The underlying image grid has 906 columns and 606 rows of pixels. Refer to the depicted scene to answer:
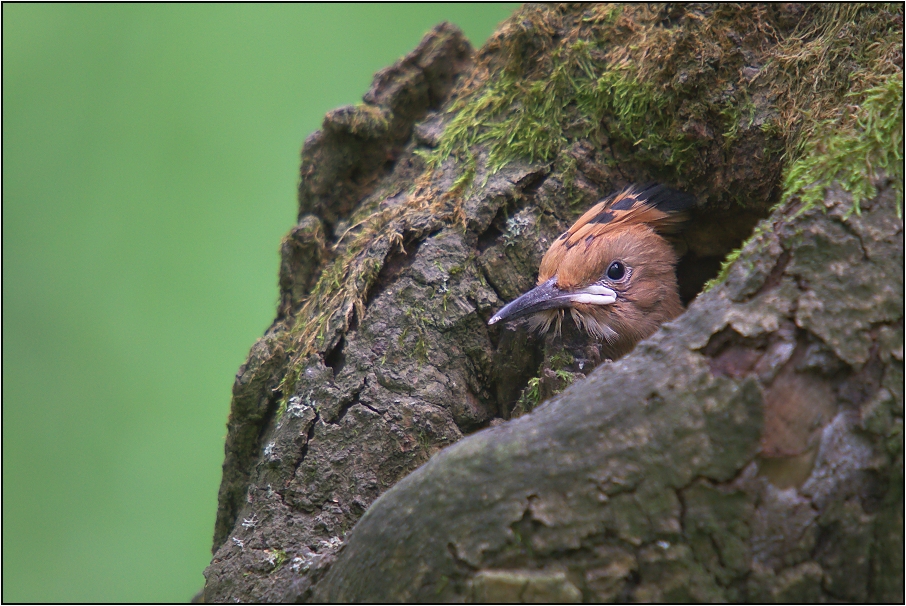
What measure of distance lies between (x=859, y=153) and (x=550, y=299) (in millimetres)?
1227

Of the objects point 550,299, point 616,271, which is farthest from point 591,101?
point 550,299

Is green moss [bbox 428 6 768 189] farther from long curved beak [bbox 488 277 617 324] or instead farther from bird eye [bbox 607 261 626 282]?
long curved beak [bbox 488 277 617 324]

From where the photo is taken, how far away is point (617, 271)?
2.99 m

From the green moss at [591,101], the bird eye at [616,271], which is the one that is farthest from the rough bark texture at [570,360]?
the bird eye at [616,271]

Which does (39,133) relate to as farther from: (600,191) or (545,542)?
(545,542)

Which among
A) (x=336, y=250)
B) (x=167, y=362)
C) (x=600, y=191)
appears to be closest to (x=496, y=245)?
(x=600, y=191)

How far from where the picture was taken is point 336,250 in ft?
10.1

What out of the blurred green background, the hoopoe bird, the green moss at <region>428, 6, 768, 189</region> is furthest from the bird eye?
the blurred green background

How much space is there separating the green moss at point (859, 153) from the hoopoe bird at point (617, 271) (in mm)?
961

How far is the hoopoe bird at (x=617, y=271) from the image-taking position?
2795mm

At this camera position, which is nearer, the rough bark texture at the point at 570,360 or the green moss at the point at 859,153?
the rough bark texture at the point at 570,360

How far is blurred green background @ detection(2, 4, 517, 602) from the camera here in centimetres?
523

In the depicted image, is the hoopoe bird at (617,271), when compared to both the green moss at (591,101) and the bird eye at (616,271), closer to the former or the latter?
the bird eye at (616,271)

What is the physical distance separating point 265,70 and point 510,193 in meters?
3.78
